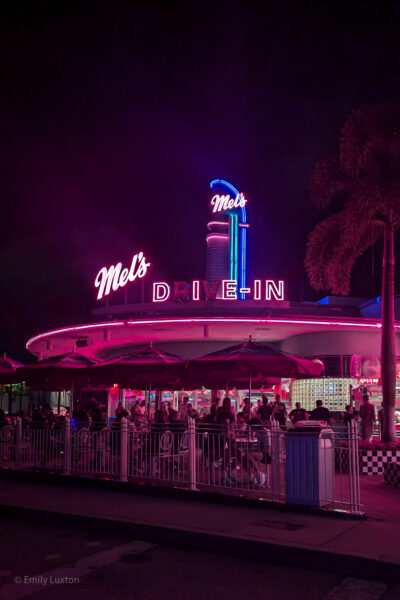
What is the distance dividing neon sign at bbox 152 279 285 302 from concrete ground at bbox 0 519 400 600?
16895 mm

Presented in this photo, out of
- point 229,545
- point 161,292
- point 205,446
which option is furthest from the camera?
point 161,292

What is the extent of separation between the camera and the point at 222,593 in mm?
6176

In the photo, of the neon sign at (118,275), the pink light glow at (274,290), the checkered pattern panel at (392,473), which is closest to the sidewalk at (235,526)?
the checkered pattern panel at (392,473)

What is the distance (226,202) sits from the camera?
3128 cm

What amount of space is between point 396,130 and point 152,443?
1093 cm

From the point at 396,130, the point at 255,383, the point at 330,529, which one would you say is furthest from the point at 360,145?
the point at 330,529

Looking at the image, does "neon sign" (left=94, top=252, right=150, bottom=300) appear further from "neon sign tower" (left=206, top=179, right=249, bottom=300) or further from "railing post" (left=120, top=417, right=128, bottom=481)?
"railing post" (left=120, top=417, right=128, bottom=481)

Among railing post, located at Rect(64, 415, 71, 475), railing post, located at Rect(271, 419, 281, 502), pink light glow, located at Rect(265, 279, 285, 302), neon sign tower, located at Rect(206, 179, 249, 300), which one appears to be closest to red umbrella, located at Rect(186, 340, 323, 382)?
railing post, located at Rect(64, 415, 71, 475)

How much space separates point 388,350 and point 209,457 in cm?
790

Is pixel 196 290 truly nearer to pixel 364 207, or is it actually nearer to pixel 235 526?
pixel 364 207

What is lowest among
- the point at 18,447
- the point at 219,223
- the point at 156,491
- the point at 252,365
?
the point at 156,491

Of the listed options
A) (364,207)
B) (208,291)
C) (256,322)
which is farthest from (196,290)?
(364,207)

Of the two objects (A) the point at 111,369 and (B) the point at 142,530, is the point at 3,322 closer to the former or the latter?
(A) the point at 111,369

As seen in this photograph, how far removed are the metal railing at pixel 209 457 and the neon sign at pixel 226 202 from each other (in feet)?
61.9
